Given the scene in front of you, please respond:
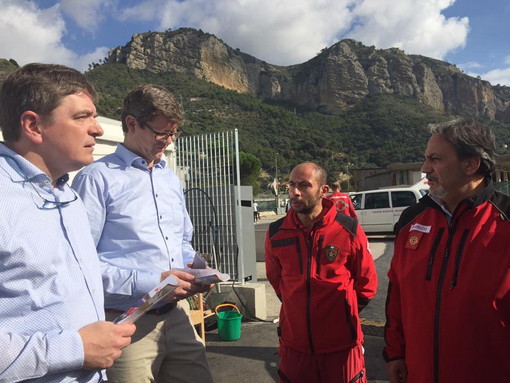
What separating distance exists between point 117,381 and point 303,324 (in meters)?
1.13

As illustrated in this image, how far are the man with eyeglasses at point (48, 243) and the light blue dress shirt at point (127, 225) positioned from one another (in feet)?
1.14

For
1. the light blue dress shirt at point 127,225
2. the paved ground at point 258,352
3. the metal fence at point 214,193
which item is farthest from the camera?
the metal fence at point 214,193

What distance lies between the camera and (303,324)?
2520 millimetres

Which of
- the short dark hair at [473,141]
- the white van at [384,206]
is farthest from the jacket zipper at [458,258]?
the white van at [384,206]

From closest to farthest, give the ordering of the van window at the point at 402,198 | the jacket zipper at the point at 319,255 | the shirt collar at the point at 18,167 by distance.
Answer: the shirt collar at the point at 18,167 → the jacket zipper at the point at 319,255 → the van window at the point at 402,198

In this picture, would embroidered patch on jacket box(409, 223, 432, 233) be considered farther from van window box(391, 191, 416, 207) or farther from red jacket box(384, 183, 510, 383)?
van window box(391, 191, 416, 207)

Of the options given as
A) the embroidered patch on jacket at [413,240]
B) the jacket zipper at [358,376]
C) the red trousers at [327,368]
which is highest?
the embroidered patch on jacket at [413,240]

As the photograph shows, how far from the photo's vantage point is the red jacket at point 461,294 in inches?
67.6

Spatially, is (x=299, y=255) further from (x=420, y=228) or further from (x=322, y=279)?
(x=420, y=228)

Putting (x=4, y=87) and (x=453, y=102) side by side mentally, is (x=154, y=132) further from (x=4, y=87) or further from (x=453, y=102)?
(x=453, y=102)

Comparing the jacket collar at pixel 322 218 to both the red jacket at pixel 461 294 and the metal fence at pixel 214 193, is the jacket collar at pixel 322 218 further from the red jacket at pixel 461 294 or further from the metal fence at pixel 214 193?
the metal fence at pixel 214 193

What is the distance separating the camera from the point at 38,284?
4.03 feet

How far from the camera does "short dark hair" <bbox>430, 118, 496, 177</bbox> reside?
1999 millimetres

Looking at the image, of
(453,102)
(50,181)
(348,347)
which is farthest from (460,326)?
(453,102)
